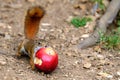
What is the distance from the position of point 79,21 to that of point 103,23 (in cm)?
47

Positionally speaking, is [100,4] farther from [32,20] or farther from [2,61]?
[2,61]

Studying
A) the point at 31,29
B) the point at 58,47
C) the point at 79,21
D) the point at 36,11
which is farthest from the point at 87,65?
the point at 79,21

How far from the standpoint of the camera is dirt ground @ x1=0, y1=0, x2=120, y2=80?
4059 millimetres

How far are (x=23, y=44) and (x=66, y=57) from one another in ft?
2.06

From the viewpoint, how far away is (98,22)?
5.29 metres

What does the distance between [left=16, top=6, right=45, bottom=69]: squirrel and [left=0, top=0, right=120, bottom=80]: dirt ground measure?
0.12 metres

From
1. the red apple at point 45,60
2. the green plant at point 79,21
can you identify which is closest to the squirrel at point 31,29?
the red apple at point 45,60

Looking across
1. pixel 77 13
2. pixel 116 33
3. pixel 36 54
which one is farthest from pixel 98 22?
pixel 36 54

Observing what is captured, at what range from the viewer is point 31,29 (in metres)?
4.20

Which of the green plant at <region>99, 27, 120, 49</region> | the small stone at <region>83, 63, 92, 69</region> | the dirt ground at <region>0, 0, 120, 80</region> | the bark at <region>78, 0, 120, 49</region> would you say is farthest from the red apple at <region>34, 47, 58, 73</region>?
the green plant at <region>99, 27, 120, 49</region>

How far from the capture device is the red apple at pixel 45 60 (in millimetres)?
3902

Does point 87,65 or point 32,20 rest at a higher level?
point 32,20

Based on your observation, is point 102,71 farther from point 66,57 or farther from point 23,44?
point 23,44

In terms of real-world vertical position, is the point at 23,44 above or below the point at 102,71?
above
